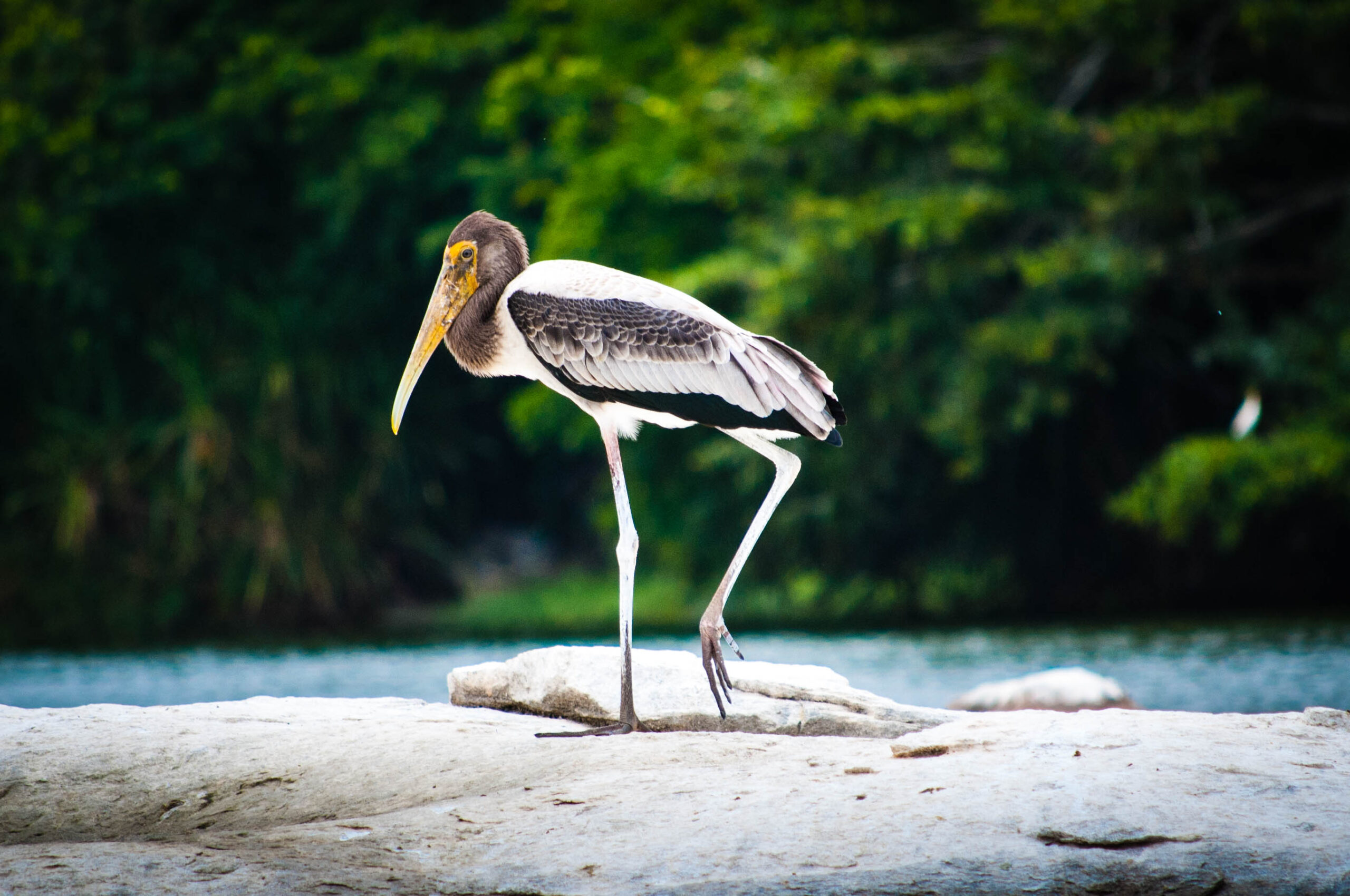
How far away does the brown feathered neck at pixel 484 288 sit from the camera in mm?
6738

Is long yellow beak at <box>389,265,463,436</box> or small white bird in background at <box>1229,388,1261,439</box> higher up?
small white bird in background at <box>1229,388,1261,439</box>

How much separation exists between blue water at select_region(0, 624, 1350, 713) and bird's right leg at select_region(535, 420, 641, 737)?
487 centimetres

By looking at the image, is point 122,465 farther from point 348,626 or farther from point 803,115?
point 803,115

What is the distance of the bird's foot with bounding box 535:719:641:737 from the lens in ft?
19.6

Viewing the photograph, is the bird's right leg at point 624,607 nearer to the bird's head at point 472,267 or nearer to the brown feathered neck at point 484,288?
the brown feathered neck at point 484,288

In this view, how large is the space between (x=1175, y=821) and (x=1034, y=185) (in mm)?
13373

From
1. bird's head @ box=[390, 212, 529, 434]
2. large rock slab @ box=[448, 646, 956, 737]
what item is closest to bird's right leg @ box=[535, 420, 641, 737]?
large rock slab @ box=[448, 646, 956, 737]

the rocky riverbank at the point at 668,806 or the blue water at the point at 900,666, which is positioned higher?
the blue water at the point at 900,666

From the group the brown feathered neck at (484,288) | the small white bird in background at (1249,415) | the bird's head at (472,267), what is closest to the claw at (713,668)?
the brown feathered neck at (484,288)

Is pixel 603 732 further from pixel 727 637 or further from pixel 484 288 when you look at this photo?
pixel 484 288

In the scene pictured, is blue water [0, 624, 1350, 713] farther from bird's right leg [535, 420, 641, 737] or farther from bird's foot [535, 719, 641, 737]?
bird's foot [535, 719, 641, 737]

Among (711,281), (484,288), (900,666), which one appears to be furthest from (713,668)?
(711,281)

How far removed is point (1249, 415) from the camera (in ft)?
54.2

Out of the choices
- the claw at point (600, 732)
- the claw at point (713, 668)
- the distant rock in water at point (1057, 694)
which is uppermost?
the claw at point (713, 668)
